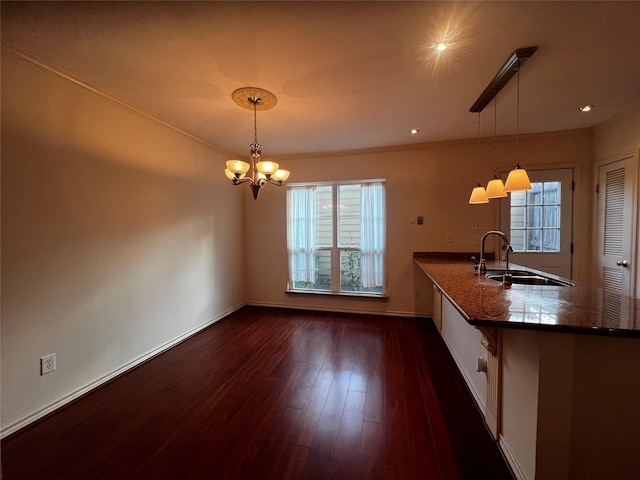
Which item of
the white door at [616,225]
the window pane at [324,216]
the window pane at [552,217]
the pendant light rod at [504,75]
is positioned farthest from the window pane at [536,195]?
the window pane at [324,216]

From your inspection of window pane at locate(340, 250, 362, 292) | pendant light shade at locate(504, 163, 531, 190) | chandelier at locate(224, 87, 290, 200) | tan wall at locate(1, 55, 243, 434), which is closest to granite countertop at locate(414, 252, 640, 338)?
pendant light shade at locate(504, 163, 531, 190)

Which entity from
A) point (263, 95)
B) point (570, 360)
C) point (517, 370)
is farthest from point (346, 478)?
point (263, 95)

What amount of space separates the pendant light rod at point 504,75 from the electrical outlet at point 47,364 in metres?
3.87

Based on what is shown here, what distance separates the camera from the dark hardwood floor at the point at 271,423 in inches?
Result: 56.0

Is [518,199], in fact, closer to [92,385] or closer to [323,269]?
[323,269]

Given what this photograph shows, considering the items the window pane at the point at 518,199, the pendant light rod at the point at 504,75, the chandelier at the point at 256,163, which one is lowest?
the window pane at the point at 518,199

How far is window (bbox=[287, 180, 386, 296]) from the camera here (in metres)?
3.82

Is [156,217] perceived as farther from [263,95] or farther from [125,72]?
[263,95]

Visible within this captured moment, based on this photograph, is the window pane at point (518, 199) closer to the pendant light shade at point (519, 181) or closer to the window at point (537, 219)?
the window at point (537, 219)

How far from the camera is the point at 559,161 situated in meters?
→ 3.21

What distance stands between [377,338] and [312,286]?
1.46 metres

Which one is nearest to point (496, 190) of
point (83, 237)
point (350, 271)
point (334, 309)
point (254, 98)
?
point (254, 98)

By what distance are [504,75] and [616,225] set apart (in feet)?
7.50

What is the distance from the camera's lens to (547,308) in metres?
1.28
